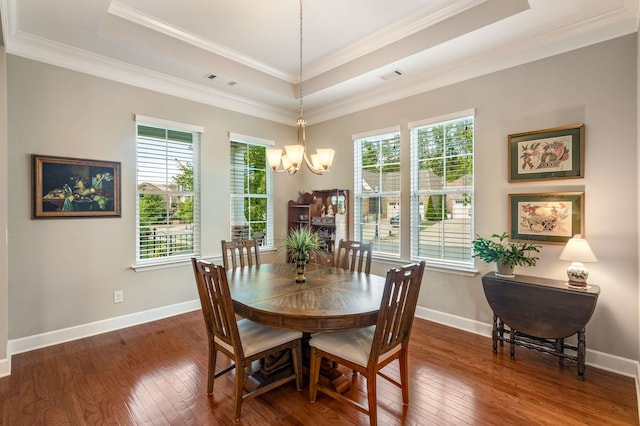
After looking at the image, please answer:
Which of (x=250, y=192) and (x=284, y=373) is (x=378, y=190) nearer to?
(x=250, y=192)

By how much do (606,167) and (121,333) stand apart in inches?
199

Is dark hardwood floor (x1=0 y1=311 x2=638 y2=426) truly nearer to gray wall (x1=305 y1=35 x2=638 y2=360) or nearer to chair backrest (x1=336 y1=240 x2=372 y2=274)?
gray wall (x1=305 y1=35 x2=638 y2=360)

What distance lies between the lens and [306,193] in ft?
16.9

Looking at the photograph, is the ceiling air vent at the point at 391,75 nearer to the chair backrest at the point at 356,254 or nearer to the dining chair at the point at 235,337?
the chair backrest at the point at 356,254

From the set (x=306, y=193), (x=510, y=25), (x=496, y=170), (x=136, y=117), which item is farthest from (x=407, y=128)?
(x=136, y=117)

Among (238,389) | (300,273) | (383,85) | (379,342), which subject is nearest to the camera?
(379,342)

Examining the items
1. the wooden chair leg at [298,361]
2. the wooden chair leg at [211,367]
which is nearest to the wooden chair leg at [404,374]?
the wooden chair leg at [298,361]

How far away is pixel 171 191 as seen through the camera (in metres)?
4.00

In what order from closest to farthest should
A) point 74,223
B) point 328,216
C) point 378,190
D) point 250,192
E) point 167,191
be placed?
point 74,223
point 167,191
point 378,190
point 328,216
point 250,192

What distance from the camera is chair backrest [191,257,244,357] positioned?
2.00m

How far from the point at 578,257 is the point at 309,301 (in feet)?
7.39

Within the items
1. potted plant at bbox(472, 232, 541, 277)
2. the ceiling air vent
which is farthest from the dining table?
the ceiling air vent

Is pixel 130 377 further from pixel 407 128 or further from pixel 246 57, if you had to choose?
pixel 407 128

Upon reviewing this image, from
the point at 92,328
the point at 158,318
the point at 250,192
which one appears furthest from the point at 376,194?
the point at 92,328
